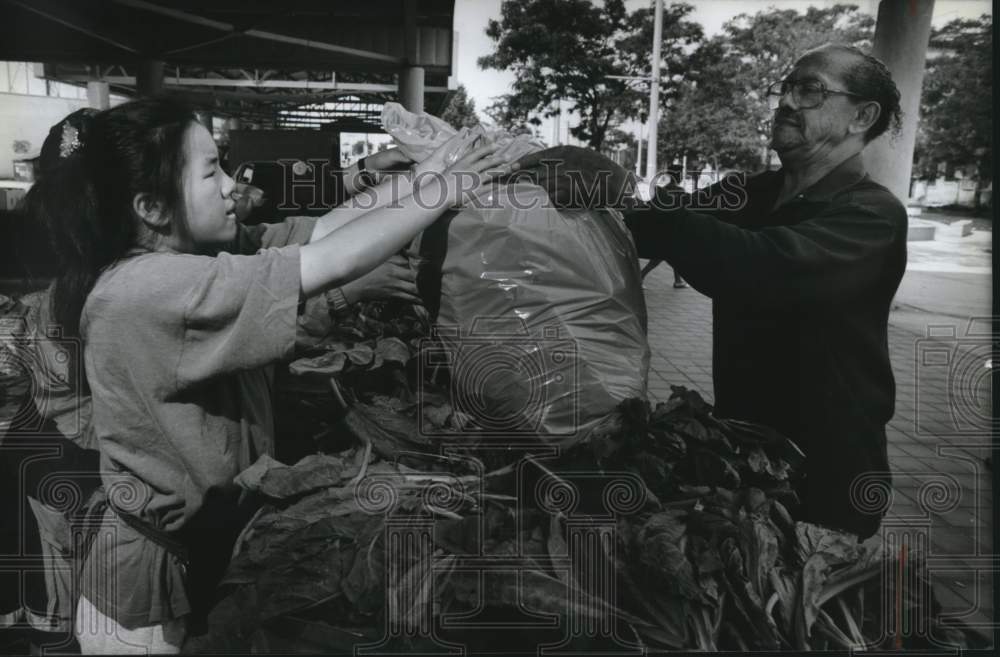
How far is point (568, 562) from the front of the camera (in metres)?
1.21

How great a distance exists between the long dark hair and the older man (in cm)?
67

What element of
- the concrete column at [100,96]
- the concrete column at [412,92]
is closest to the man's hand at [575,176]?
the concrete column at [100,96]

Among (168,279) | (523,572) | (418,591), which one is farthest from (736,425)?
(168,279)

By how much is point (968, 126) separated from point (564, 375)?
1071 millimetres

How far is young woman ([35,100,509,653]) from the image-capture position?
115cm

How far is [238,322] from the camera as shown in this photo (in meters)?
1.13

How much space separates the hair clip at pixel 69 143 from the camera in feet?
4.10

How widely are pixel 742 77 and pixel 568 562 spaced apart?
6.18ft

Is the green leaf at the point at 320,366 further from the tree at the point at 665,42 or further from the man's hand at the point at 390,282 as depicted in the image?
the tree at the point at 665,42

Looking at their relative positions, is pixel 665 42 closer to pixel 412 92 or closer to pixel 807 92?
pixel 807 92

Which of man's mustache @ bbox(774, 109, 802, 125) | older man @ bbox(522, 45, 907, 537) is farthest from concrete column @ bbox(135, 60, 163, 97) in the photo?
man's mustache @ bbox(774, 109, 802, 125)

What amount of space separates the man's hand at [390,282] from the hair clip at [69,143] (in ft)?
1.81

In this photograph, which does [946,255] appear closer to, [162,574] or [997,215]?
[997,215]

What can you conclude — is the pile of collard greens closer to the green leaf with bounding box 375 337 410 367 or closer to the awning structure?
the green leaf with bounding box 375 337 410 367
